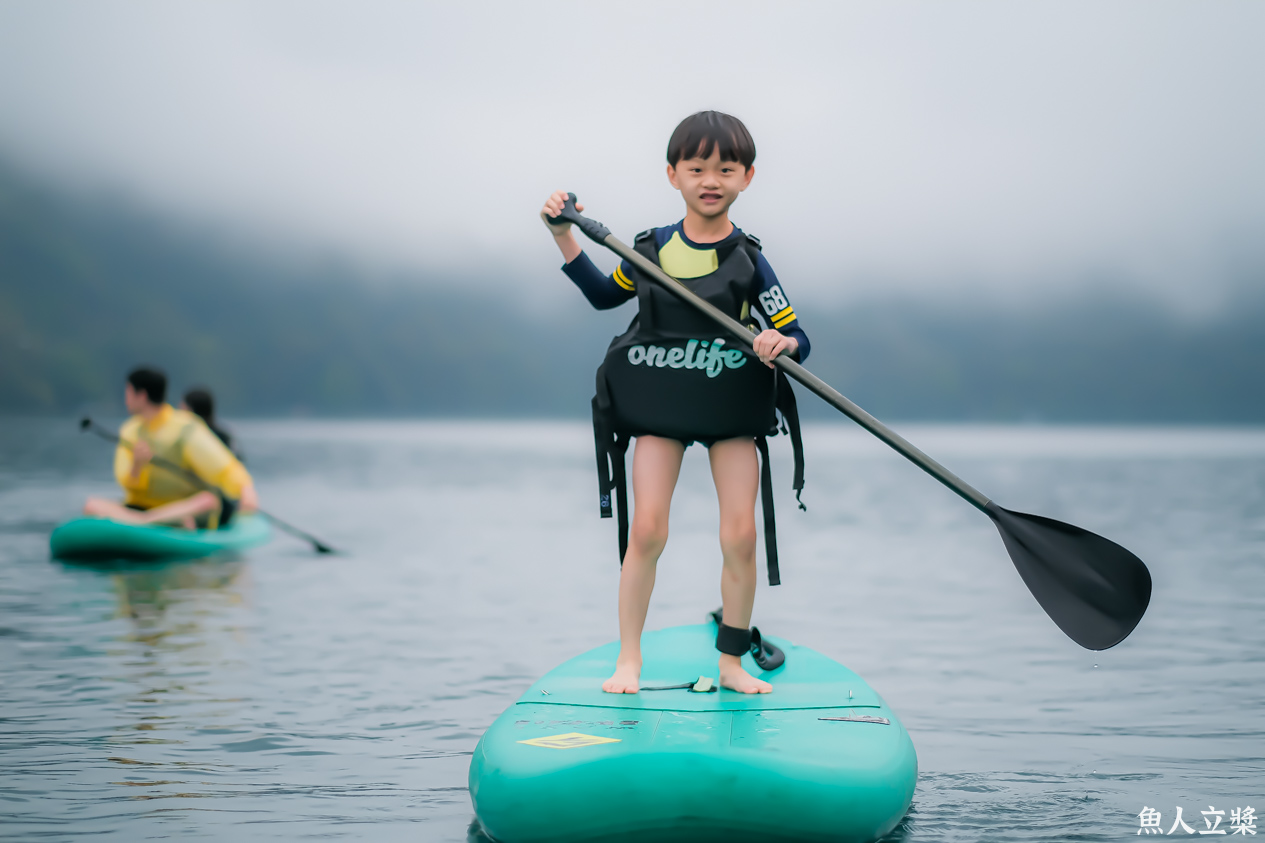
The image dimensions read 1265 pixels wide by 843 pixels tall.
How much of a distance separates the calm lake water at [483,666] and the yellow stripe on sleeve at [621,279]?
1433mm

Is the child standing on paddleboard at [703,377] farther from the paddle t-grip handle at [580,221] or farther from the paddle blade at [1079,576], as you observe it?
the paddle blade at [1079,576]

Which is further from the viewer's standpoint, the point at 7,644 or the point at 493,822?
the point at 7,644

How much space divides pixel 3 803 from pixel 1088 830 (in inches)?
105

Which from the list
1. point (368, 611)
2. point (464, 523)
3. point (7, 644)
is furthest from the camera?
point (464, 523)

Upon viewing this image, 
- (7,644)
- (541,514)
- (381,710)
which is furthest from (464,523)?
(381,710)

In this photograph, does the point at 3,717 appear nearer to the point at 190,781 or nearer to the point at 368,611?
the point at 190,781

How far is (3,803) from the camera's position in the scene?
3080 millimetres

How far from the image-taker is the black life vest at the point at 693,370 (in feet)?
10.6

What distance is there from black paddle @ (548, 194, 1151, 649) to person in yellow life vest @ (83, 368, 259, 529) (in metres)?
5.57

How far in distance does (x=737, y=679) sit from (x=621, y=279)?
1115mm

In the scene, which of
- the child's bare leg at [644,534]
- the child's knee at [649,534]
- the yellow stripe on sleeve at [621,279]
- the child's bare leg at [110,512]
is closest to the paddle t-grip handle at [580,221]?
the yellow stripe on sleeve at [621,279]

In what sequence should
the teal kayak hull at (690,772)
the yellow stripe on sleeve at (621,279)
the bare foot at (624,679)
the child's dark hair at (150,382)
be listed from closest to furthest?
the teal kayak hull at (690,772) < the bare foot at (624,679) < the yellow stripe on sleeve at (621,279) < the child's dark hair at (150,382)

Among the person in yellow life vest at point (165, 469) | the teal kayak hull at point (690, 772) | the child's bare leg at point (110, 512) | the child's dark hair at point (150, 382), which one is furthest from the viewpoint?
the child's bare leg at point (110, 512)

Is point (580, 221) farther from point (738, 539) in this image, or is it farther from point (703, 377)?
point (738, 539)
